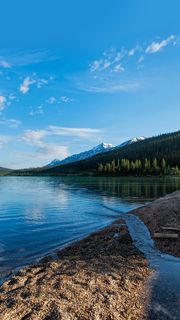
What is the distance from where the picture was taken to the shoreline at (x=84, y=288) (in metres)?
11.0

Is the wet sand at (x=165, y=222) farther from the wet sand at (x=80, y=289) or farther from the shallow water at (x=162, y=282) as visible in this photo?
the wet sand at (x=80, y=289)

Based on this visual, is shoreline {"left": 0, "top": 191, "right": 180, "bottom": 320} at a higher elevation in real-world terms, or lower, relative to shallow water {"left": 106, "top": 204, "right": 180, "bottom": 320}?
higher

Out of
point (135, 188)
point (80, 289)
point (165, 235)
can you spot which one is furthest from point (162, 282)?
point (135, 188)

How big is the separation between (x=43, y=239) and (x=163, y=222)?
13.1m

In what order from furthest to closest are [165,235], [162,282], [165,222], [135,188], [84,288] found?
[135,188]
[165,222]
[165,235]
[162,282]
[84,288]

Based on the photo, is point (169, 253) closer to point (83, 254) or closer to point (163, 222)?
point (83, 254)

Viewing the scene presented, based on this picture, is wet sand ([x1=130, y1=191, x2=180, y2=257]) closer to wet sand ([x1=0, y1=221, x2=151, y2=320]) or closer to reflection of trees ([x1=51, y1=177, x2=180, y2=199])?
wet sand ([x1=0, y1=221, x2=151, y2=320])

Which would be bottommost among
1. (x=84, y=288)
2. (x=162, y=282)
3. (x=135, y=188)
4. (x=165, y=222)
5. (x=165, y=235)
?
(x=162, y=282)

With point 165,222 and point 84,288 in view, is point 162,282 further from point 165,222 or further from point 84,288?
point 165,222

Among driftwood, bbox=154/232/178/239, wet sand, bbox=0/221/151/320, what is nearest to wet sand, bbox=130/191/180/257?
driftwood, bbox=154/232/178/239

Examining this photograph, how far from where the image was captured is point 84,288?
13.3 meters

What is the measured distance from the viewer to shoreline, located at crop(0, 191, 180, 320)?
36.2 ft

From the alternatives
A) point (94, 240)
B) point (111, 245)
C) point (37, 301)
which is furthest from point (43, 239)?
point (37, 301)

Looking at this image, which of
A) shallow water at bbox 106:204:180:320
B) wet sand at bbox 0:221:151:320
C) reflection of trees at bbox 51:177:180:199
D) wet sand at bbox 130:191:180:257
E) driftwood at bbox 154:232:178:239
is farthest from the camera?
reflection of trees at bbox 51:177:180:199
